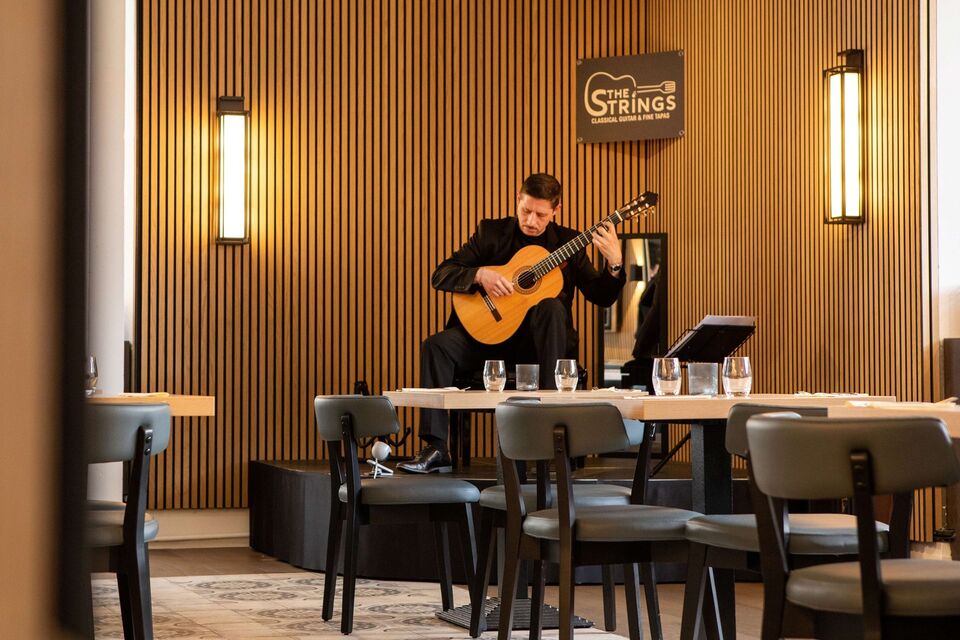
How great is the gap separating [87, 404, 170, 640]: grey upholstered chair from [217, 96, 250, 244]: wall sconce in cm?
393

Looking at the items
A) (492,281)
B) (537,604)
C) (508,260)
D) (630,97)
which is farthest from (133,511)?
(630,97)

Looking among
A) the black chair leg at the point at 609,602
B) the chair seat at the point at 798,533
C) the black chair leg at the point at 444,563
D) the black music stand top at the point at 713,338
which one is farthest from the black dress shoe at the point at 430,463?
the chair seat at the point at 798,533

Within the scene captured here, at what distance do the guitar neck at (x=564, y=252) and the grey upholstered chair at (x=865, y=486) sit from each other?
3.50 meters

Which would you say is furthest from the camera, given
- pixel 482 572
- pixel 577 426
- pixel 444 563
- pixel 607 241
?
pixel 607 241

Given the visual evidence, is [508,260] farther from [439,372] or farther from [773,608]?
[773,608]

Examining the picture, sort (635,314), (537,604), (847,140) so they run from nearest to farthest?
(537,604) < (847,140) < (635,314)

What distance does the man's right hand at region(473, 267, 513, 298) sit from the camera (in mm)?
5461

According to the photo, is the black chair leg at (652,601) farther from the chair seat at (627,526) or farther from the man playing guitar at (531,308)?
the man playing guitar at (531,308)

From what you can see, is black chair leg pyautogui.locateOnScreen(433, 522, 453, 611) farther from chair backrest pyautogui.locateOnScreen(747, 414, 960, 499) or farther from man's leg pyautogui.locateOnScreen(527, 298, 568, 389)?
chair backrest pyautogui.locateOnScreen(747, 414, 960, 499)

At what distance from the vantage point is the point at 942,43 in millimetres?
5316

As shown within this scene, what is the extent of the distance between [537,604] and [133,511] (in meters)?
1.17

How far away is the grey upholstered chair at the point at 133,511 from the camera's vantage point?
Answer: 2814 millimetres

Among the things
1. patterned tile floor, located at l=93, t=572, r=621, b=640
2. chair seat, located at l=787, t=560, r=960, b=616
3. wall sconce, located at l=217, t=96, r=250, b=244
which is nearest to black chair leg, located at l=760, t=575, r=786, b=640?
chair seat, located at l=787, t=560, r=960, b=616

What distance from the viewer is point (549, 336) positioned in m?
5.33
